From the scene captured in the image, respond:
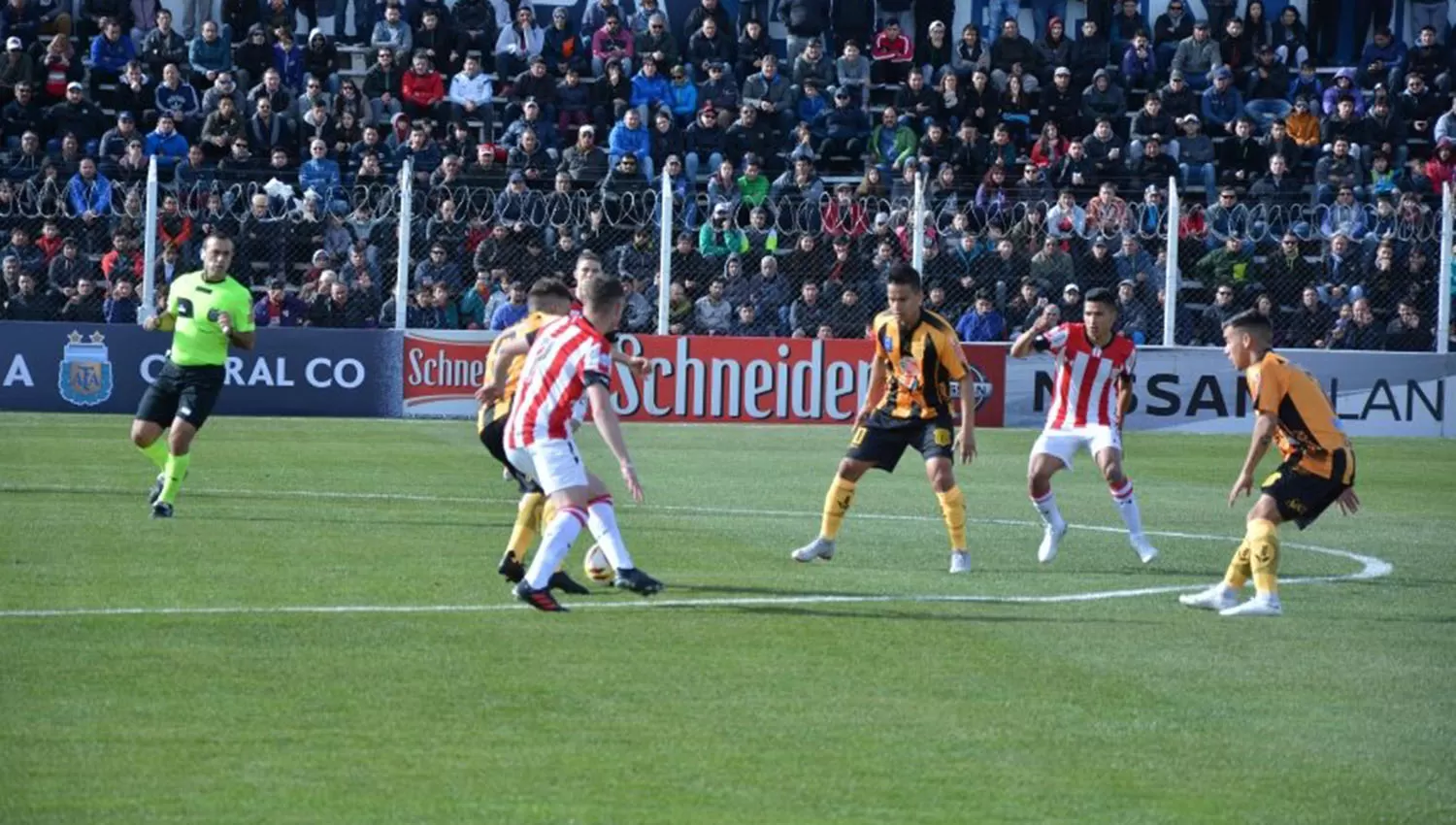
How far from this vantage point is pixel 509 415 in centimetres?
1216

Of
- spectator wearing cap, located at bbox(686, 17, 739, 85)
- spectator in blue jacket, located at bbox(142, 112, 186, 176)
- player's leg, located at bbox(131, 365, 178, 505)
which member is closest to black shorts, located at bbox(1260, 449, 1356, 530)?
player's leg, located at bbox(131, 365, 178, 505)

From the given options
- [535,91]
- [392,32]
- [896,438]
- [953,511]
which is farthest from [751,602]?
[392,32]

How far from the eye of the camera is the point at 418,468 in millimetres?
20203

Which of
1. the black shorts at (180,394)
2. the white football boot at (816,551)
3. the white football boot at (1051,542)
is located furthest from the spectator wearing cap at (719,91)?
the white football boot at (816,551)

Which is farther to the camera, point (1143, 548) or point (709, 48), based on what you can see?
point (709, 48)

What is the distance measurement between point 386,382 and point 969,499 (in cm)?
1088

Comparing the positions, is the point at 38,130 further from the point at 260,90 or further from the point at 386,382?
the point at 386,382

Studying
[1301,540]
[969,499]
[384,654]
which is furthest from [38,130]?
[384,654]

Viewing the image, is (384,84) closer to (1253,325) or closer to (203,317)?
(203,317)

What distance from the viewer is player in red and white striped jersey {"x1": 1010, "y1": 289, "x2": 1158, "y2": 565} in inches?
553

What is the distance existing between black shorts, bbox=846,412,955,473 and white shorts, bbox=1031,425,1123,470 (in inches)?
43.8

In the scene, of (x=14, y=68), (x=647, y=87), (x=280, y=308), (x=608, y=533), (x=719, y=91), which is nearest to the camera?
(x=608, y=533)

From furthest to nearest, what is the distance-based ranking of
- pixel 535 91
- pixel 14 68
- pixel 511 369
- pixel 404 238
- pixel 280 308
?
pixel 535 91, pixel 14 68, pixel 280 308, pixel 404 238, pixel 511 369

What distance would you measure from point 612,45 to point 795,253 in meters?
6.68
